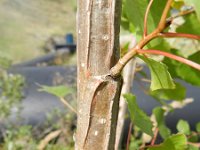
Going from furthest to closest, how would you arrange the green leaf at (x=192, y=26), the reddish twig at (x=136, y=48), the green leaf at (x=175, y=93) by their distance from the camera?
the green leaf at (x=175, y=93) < the green leaf at (x=192, y=26) < the reddish twig at (x=136, y=48)

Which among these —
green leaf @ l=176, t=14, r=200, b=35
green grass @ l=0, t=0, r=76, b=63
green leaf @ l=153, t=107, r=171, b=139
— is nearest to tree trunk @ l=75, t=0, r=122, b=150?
green leaf @ l=176, t=14, r=200, b=35

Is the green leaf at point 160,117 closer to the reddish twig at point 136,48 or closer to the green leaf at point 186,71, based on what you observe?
the green leaf at point 186,71

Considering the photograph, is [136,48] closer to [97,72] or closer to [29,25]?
[97,72]

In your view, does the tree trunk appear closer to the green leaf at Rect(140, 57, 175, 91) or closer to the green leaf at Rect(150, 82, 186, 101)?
the green leaf at Rect(140, 57, 175, 91)

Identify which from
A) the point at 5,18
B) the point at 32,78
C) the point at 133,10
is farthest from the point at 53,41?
the point at 133,10

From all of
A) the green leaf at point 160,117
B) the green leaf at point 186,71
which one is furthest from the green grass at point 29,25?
the green leaf at point 186,71
